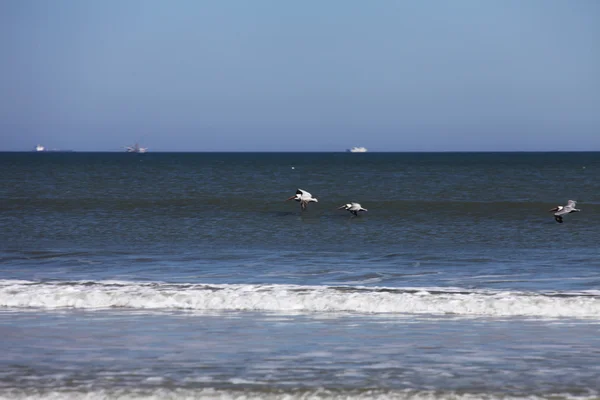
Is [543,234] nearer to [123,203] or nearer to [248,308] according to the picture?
[248,308]

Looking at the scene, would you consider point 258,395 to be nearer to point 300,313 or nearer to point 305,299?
point 300,313

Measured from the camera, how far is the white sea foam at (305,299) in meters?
12.5

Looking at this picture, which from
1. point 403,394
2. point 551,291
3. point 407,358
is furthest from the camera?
point 551,291

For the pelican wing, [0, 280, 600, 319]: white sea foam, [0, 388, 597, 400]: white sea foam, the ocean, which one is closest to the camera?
[0, 388, 597, 400]: white sea foam

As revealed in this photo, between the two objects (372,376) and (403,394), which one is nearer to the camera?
(403,394)

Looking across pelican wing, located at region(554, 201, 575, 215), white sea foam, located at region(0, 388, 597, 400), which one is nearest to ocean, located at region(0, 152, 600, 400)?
white sea foam, located at region(0, 388, 597, 400)

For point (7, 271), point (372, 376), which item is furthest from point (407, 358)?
point (7, 271)

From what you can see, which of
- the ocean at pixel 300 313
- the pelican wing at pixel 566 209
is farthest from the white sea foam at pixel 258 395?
the pelican wing at pixel 566 209

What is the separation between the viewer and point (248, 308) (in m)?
12.8

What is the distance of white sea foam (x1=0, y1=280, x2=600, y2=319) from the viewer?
12461mm

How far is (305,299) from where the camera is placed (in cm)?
1309

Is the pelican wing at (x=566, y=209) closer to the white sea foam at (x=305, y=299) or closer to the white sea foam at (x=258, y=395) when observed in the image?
the white sea foam at (x=305, y=299)

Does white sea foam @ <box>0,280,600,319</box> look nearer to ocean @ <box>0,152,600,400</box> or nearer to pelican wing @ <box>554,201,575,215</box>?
ocean @ <box>0,152,600,400</box>

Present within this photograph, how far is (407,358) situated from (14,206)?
32183 mm
